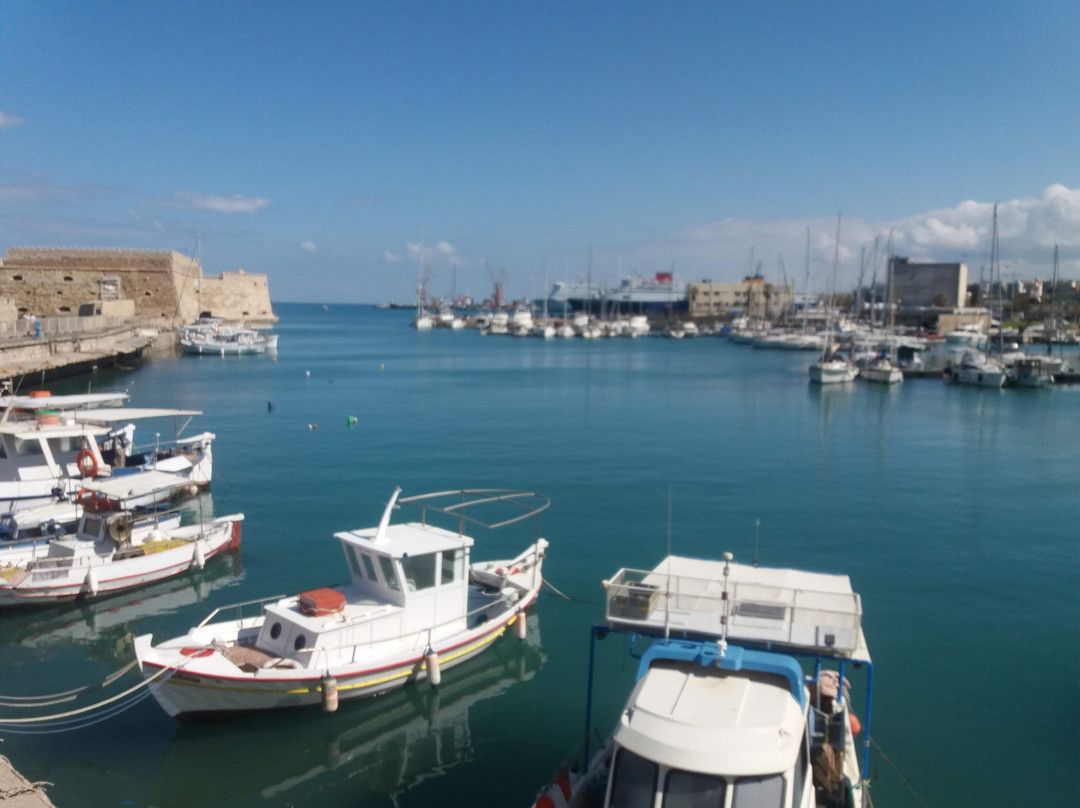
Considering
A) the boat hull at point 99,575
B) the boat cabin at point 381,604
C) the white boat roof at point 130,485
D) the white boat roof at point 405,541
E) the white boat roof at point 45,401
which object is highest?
the white boat roof at point 45,401

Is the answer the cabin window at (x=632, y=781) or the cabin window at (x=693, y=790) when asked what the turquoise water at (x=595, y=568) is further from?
the cabin window at (x=693, y=790)

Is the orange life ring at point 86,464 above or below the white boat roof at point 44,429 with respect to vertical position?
below

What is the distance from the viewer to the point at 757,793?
678cm

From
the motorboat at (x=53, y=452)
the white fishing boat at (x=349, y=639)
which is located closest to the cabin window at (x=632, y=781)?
the white fishing boat at (x=349, y=639)

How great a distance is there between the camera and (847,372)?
65938 millimetres

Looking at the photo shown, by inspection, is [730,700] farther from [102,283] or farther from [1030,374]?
[102,283]

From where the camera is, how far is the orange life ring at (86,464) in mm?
21328

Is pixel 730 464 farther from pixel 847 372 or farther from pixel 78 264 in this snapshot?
pixel 78 264

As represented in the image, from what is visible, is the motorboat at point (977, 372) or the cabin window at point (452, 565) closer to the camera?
the cabin window at point (452, 565)

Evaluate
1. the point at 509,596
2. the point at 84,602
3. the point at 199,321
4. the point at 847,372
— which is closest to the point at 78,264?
the point at 199,321

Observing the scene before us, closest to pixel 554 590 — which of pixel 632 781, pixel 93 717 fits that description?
pixel 93 717

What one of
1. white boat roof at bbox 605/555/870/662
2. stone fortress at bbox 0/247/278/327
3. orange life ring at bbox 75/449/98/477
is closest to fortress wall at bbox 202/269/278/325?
stone fortress at bbox 0/247/278/327

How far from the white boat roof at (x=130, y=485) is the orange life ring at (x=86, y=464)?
2.41 meters

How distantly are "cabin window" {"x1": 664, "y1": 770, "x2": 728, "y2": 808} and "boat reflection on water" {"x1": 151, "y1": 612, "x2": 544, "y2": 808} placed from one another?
18.1 feet
